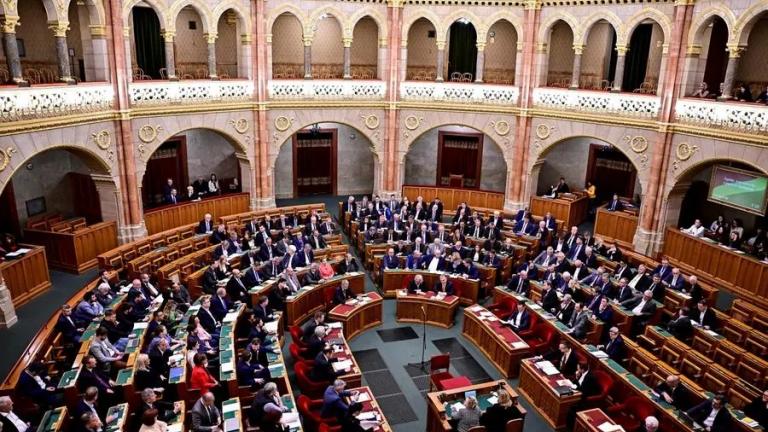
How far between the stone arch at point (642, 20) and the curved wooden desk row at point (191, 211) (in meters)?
14.8

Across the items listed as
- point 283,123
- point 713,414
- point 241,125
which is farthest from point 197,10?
point 713,414

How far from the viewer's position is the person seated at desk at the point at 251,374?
11.0 metres

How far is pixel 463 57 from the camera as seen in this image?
26062 millimetres

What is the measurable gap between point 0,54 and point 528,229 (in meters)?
17.8

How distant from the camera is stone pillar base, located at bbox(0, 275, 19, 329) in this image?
13500 millimetres

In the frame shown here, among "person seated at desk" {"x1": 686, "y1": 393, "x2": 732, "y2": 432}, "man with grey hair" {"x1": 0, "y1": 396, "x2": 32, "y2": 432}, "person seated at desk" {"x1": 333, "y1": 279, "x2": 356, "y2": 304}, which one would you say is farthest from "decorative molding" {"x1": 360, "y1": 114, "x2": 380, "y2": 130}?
"man with grey hair" {"x1": 0, "y1": 396, "x2": 32, "y2": 432}

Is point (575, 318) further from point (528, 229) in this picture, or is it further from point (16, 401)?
point (16, 401)

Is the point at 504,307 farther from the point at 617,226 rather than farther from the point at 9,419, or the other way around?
the point at 9,419

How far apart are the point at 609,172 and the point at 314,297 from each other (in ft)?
50.2

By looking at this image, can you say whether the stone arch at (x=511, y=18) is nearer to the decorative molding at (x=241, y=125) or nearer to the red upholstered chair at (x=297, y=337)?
the decorative molding at (x=241, y=125)

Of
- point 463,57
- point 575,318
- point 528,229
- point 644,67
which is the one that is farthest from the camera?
point 463,57

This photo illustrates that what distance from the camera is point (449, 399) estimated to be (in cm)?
1069

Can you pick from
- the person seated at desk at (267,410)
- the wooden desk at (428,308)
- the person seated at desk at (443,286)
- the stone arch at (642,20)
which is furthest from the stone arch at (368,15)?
the person seated at desk at (267,410)

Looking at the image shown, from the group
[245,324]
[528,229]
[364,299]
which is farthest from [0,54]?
[528,229]
